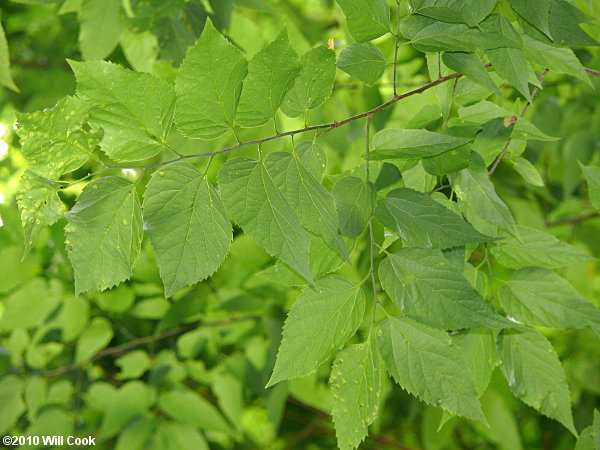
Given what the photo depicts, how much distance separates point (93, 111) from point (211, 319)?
69 centimetres

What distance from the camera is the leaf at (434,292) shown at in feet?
1.19

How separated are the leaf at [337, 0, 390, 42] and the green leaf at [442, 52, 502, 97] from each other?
0.15 feet

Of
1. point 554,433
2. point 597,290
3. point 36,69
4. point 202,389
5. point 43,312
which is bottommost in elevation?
point 554,433

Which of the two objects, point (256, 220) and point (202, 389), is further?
point (202, 389)

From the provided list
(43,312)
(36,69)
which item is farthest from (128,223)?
(36,69)

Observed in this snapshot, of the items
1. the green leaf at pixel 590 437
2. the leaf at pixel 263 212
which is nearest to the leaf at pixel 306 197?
the leaf at pixel 263 212

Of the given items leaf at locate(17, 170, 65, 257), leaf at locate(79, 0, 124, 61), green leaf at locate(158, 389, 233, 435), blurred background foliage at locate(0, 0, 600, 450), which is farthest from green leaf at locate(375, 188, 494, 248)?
green leaf at locate(158, 389, 233, 435)

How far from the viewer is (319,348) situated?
382 millimetres

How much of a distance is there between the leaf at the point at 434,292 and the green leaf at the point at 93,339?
0.71 m

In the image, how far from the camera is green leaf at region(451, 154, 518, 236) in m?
0.40

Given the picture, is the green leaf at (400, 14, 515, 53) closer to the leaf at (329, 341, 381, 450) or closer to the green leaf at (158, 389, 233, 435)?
the leaf at (329, 341, 381, 450)

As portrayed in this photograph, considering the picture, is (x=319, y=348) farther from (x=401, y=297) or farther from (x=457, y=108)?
(x=457, y=108)

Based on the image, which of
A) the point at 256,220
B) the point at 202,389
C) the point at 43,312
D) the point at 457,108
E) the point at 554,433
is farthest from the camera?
the point at 554,433

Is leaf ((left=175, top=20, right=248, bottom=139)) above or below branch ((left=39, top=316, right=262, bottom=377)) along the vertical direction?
above
